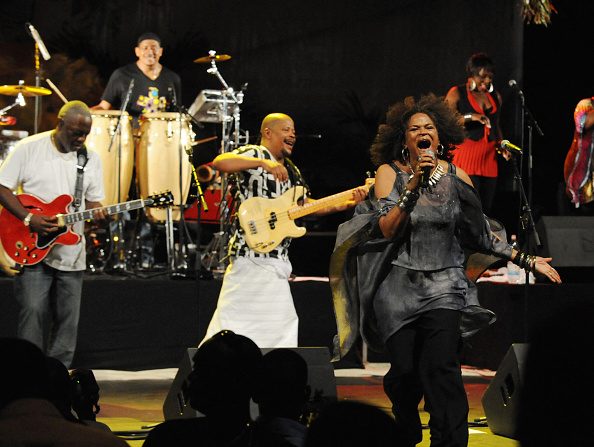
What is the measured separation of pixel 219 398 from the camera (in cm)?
330

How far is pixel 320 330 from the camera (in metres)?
10.4

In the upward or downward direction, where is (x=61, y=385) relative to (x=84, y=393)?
upward

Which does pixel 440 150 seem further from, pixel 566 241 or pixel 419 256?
pixel 566 241

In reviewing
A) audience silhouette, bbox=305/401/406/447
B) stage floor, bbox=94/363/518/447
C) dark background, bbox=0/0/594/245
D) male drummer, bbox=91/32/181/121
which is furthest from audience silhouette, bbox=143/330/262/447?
dark background, bbox=0/0/594/245

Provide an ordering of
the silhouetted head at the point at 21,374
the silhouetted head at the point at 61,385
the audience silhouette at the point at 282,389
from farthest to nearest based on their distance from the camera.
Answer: the audience silhouette at the point at 282,389 < the silhouetted head at the point at 61,385 < the silhouetted head at the point at 21,374

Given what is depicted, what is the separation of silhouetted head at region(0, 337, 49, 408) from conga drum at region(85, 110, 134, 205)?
8735mm

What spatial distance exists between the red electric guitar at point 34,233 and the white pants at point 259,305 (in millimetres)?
1253

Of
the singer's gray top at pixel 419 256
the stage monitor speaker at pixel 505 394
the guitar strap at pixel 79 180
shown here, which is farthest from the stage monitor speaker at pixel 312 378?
the guitar strap at pixel 79 180

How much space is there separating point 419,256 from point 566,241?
524 cm

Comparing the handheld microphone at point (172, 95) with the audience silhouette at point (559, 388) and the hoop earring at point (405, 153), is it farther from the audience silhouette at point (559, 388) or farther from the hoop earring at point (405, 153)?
the audience silhouette at point (559, 388)

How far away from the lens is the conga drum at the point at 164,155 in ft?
37.4

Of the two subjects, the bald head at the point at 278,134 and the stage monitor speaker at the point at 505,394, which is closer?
the stage monitor speaker at the point at 505,394

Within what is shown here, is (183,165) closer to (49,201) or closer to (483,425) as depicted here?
(49,201)

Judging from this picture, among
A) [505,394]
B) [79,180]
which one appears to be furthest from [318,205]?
[505,394]
